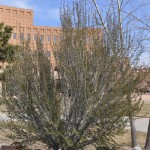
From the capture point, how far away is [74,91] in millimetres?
7270

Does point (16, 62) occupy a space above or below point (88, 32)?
below

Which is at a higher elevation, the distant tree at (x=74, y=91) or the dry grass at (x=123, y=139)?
the distant tree at (x=74, y=91)

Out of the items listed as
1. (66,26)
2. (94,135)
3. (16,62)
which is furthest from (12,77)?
(94,135)

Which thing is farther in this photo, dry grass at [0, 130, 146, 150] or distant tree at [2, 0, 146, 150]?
dry grass at [0, 130, 146, 150]

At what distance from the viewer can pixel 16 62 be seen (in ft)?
24.9

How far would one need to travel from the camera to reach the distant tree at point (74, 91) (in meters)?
7.10

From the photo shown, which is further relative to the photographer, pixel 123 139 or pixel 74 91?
pixel 123 139

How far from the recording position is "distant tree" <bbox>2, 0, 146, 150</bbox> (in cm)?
710

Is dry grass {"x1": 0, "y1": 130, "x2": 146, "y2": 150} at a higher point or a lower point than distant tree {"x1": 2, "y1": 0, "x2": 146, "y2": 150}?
lower

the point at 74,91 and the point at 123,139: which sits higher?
the point at 74,91

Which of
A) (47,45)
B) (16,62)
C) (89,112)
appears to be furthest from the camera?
(47,45)

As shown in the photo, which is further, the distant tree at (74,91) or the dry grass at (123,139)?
the dry grass at (123,139)

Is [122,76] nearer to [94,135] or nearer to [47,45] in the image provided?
[94,135]

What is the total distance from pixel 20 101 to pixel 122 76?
199cm
